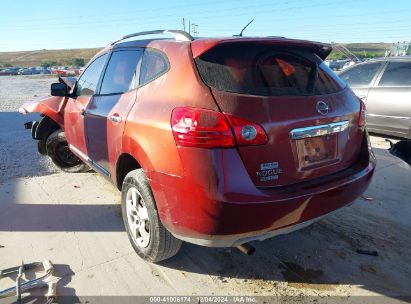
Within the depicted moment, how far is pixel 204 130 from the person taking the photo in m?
2.20

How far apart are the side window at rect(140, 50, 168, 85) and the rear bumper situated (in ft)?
2.61

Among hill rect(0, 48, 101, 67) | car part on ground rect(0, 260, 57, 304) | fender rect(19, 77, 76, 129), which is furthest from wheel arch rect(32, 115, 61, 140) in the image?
hill rect(0, 48, 101, 67)

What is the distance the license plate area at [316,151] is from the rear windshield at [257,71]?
0.34 m

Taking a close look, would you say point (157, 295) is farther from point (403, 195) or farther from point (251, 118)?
point (403, 195)

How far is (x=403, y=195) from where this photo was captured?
14.3 feet

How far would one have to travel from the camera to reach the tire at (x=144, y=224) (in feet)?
8.77

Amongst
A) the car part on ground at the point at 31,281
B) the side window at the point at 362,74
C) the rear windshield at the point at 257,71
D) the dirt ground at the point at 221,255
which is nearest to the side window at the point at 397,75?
the side window at the point at 362,74

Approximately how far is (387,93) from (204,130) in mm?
5838

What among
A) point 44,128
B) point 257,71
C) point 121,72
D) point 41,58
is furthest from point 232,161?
point 41,58

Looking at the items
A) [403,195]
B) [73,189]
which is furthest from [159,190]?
[403,195]

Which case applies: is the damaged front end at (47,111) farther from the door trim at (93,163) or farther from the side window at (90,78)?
the door trim at (93,163)

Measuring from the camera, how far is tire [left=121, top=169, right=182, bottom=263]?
2.67 metres

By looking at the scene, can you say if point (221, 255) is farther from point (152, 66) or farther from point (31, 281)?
point (152, 66)

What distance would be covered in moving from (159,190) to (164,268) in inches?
33.3
